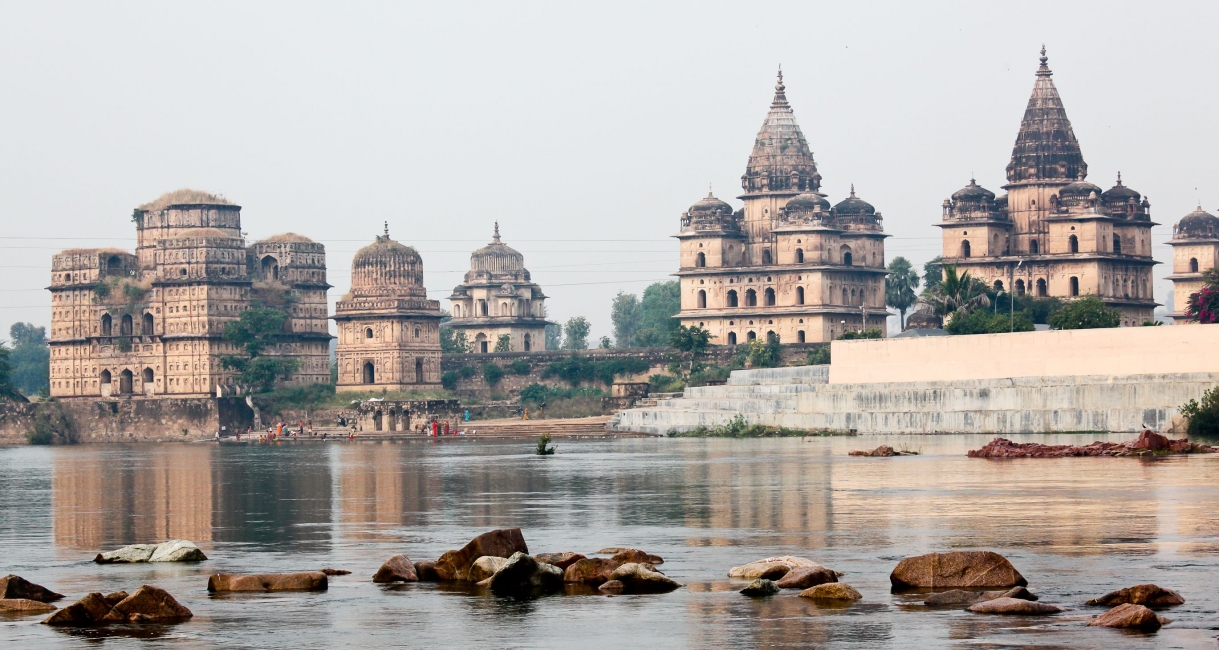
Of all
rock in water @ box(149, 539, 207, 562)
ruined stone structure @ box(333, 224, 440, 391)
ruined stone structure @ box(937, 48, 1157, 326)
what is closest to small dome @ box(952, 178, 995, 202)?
ruined stone structure @ box(937, 48, 1157, 326)

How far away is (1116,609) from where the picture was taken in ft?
52.6

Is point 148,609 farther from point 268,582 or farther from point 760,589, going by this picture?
point 760,589

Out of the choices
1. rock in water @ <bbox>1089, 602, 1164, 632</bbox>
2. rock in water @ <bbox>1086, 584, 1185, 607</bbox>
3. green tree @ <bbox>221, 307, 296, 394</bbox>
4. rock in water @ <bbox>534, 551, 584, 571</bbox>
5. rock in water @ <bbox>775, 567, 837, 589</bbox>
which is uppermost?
green tree @ <bbox>221, 307, 296, 394</bbox>

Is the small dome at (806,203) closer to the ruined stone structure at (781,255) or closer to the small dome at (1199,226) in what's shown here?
the ruined stone structure at (781,255)

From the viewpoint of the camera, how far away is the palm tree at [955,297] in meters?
85.8

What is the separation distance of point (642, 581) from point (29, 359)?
152 metres

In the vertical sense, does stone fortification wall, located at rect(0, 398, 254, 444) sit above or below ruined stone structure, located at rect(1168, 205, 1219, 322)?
below

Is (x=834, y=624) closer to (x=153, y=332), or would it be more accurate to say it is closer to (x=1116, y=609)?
(x=1116, y=609)

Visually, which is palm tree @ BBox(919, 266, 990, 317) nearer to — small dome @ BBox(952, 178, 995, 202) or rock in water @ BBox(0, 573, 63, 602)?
small dome @ BBox(952, 178, 995, 202)

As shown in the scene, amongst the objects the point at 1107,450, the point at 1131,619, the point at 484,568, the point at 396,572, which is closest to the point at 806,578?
the point at 484,568

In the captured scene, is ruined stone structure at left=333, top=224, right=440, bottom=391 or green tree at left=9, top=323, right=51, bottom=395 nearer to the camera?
ruined stone structure at left=333, top=224, right=440, bottom=391

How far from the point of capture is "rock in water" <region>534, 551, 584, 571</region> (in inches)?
781

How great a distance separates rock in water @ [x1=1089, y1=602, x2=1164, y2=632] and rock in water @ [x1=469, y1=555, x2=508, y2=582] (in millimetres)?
6155

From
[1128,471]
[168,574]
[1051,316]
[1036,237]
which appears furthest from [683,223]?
[168,574]
